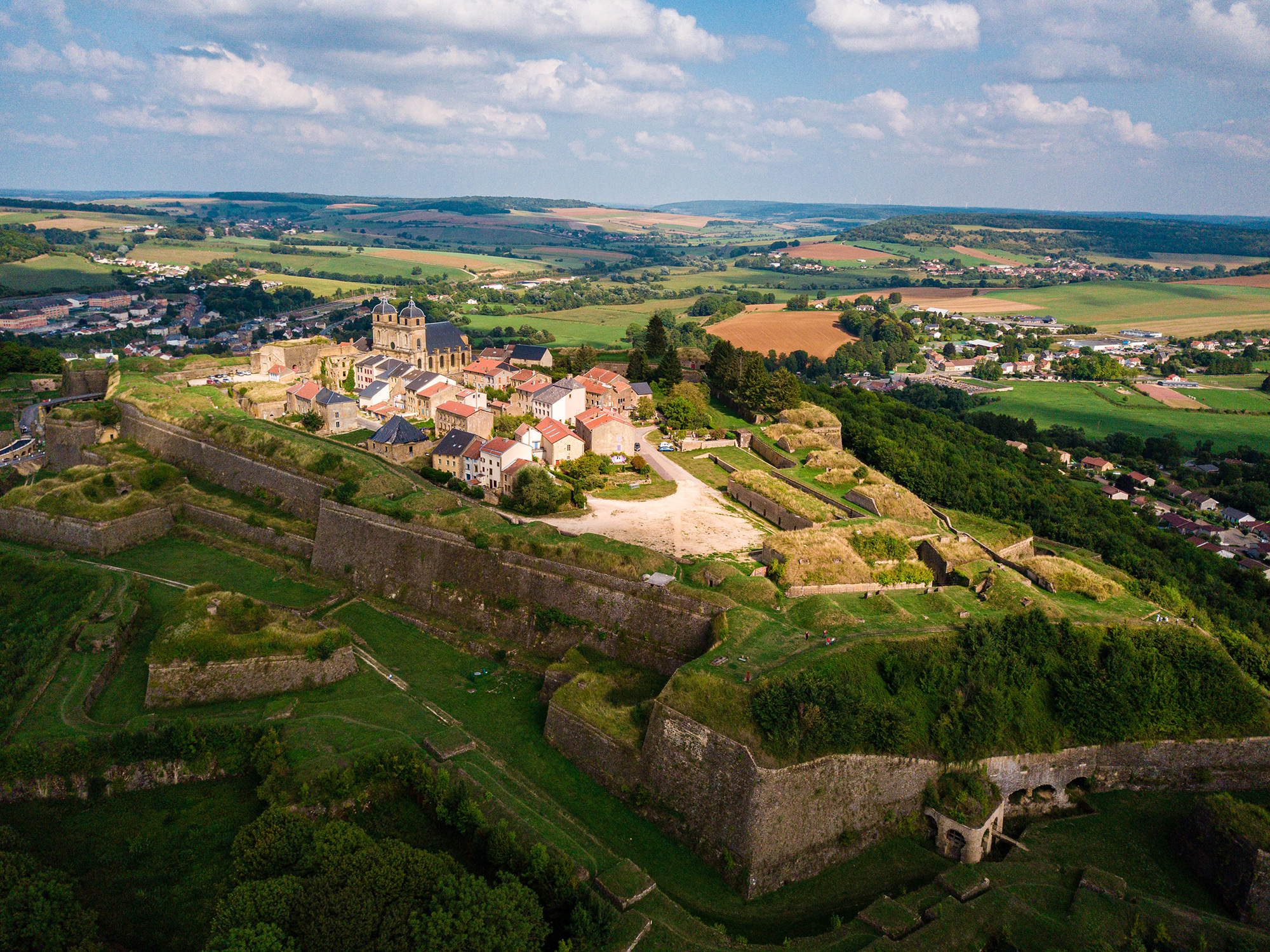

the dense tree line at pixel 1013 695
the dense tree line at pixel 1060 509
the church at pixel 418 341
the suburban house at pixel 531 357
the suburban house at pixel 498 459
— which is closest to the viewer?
the dense tree line at pixel 1013 695

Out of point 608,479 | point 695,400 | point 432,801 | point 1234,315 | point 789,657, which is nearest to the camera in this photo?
point 432,801

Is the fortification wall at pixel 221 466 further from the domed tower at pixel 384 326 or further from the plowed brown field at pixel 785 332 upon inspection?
the plowed brown field at pixel 785 332

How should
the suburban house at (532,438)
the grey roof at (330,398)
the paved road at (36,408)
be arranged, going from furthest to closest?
the paved road at (36,408)
the grey roof at (330,398)
the suburban house at (532,438)

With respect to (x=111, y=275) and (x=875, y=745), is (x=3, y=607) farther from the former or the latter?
(x=111, y=275)

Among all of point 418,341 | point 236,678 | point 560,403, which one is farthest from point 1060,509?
point 418,341

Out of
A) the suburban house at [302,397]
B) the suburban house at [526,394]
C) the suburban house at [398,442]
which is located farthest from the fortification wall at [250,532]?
the suburban house at [526,394]

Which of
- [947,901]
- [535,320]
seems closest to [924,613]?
[947,901]

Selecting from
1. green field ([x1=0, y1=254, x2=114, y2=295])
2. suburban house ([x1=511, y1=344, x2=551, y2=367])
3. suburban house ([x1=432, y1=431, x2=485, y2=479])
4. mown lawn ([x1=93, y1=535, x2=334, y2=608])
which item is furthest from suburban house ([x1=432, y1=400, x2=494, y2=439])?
green field ([x1=0, y1=254, x2=114, y2=295])
